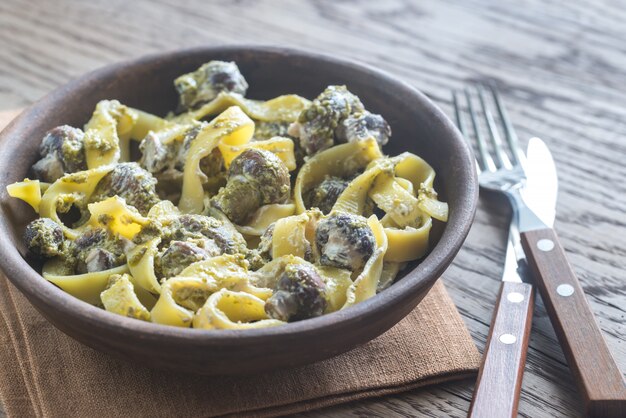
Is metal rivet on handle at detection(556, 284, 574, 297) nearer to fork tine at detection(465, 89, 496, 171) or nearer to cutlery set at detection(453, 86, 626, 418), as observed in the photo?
cutlery set at detection(453, 86, 626, 418)

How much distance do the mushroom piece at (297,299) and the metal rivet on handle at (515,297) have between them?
0.64 meters

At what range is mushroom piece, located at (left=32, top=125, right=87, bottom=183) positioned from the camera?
8.53 feet

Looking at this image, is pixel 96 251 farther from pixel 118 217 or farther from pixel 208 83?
pixel 208 83

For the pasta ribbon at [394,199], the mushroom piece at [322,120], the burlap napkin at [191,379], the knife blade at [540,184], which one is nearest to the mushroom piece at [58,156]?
the burlap napkin at [191,379]

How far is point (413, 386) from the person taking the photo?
7.52 ft

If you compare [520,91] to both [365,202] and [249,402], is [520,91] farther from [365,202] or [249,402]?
[249,402]

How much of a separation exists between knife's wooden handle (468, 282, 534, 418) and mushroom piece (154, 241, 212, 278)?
2.66 ft

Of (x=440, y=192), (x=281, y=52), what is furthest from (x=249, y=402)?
(x=281, y=52)

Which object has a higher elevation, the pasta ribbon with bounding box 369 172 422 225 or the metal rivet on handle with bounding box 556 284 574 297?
the pasta ribbon with bounding box 369 172 422 225

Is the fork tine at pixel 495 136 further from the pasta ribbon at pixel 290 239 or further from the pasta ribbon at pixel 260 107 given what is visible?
the pasta ribbon at pixel 290 239

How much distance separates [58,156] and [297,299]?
996 millimetres

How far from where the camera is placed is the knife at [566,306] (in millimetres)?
2156

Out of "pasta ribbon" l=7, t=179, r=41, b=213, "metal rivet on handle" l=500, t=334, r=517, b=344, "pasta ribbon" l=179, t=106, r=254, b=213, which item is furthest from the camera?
"pasta ribbon" l=179, t=106, r=254, b=213

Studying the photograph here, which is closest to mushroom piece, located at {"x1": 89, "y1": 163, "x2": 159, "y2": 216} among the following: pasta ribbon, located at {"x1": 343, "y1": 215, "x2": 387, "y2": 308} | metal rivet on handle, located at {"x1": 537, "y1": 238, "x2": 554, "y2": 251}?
pasta ribbon, located at {"x1": 343, "y1": 215, "x2": 387, "y2": 308}
